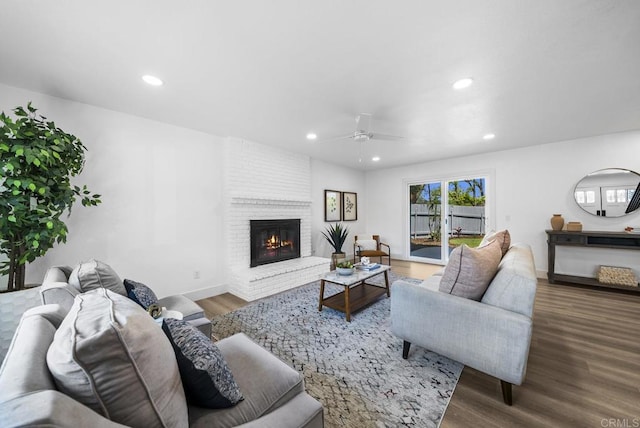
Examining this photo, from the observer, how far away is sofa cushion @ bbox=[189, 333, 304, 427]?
95cm

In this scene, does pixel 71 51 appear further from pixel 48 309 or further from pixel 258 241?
pixel 258 241

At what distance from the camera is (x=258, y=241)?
4137 millimetres

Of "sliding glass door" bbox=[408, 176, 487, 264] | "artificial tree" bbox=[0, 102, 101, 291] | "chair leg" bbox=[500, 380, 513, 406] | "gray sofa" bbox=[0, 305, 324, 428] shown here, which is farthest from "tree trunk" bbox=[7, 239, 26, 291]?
"sliding glass door" bbox=[408, 176, 487, 264]

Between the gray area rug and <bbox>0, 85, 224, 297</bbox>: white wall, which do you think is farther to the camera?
<bbox>0, 85, 224, 297</bbox>: white wall

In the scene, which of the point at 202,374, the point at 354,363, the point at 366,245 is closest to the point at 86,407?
the point at 202,374

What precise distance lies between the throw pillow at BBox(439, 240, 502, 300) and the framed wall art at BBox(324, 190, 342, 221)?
393 centimetres

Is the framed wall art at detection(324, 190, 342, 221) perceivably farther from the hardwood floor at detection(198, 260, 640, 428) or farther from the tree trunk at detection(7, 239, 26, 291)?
the tree trunk at detection(7, 239, 26, 291)

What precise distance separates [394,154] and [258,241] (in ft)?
10.5

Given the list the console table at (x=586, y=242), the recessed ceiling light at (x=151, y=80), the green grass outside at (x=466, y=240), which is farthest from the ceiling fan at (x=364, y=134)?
the green grass outside at (x=466, y=240)

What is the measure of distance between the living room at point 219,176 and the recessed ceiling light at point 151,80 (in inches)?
6.6

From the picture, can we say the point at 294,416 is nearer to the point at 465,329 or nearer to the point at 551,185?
the point at 465,329

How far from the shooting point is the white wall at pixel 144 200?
8.70ft

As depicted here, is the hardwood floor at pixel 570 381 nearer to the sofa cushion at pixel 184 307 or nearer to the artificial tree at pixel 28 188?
the sofa cushion at pixel 184 307

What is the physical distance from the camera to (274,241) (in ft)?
14.5
